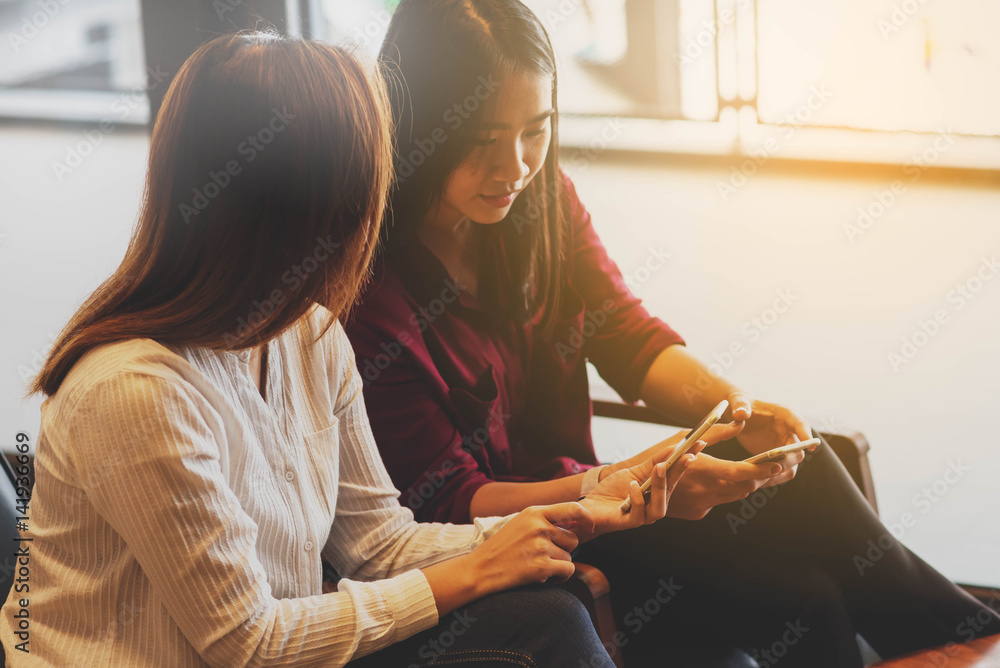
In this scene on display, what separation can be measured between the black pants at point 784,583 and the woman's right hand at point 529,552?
0.33m

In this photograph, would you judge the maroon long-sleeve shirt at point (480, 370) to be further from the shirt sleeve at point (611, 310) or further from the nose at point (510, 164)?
the nose at point (510, 164)

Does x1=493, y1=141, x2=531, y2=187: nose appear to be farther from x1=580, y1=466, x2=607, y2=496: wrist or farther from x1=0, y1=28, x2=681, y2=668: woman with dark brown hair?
x1=580, y1=466, x2=607, y2=496: wrist

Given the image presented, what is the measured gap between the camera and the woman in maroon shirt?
125 cm

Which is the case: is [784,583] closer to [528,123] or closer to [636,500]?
[636,500]

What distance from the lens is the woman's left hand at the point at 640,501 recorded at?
1.10m

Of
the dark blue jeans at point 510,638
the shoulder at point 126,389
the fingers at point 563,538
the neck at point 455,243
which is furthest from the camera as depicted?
the neck at point 455,243

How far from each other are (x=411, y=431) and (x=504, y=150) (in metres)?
0.43

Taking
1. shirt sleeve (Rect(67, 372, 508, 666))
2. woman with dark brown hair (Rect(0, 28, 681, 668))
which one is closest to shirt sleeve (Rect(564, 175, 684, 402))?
woman with dark brown hair (Rect(0, 28, 681, 668))

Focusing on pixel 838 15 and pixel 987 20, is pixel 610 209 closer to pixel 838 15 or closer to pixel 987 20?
pixel 838 15

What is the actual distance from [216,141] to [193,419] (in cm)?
27

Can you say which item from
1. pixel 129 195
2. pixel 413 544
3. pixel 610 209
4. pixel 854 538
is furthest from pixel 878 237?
pixel 129 195

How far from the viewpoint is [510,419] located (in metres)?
1.50

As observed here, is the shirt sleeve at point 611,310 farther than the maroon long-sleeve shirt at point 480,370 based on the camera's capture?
Yes

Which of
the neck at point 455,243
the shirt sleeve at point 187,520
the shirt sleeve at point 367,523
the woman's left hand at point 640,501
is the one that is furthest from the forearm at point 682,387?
the shirt sleeve at point 187,520
